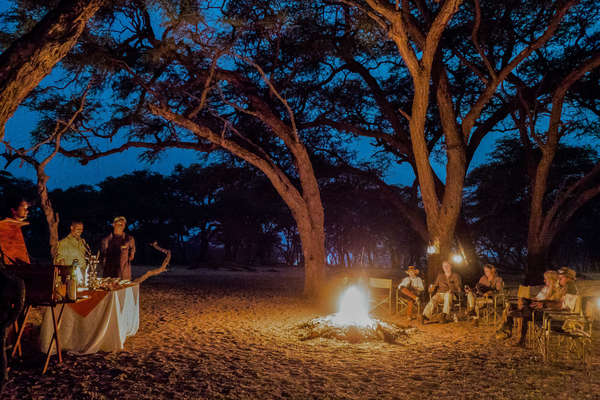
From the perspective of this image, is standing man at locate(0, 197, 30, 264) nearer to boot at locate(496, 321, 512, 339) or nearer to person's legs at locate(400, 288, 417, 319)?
person's legs at locate(400, 288, 417, 319)

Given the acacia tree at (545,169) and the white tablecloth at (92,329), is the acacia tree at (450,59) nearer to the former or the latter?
the acacia tree at (545,169)

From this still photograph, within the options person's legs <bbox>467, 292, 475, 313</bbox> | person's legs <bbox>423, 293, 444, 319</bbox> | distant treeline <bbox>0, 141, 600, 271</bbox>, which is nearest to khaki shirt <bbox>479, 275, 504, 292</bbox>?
person's legs <bbox>467, 292, 475, 313</bbox>

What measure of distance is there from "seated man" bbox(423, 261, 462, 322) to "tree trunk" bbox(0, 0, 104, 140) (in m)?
7.00

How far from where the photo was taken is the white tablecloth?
4.84 meters

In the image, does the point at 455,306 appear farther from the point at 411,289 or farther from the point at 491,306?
the point at 411,289

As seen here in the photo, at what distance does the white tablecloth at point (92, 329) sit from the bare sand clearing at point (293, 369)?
0.56 ft

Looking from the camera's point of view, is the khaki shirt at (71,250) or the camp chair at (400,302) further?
the camp chair at (400,302)

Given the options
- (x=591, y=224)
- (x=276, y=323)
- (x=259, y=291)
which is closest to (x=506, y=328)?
(x=276, y=323)

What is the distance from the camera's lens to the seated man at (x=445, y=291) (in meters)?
7.74

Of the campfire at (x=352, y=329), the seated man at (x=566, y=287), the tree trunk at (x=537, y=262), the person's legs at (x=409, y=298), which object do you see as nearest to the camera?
the seated man at (x=566, y=287)

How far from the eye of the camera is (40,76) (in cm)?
316

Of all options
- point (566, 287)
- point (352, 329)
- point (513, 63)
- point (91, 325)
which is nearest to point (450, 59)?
point (513, 63)

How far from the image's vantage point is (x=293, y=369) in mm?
4641

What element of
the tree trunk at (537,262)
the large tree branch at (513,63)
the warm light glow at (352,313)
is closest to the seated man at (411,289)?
the warm light glow at (352,313)
